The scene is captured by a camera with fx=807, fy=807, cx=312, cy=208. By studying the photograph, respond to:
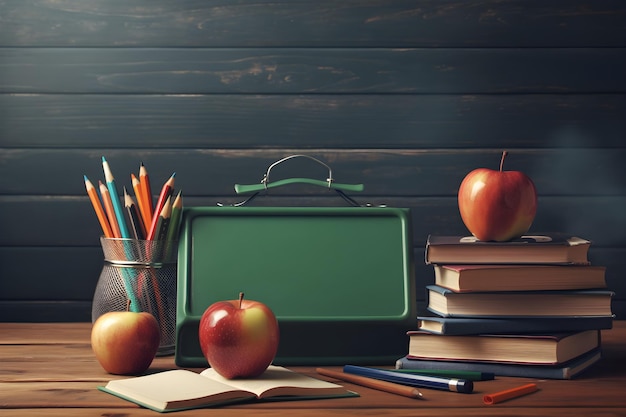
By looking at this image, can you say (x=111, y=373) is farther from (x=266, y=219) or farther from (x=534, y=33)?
(x=534, y=33)

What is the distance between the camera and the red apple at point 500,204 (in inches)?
45.9

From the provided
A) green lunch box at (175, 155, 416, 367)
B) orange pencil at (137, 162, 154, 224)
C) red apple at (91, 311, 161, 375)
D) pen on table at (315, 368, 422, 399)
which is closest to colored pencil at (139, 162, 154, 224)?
orange pencil at (137, 162, 154, 224)

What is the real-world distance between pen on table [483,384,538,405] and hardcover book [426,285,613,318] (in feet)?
0.45

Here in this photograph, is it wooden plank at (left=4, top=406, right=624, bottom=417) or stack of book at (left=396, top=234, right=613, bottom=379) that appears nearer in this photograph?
wooden plank at (left=4, top=406, right=624, bottom=417)

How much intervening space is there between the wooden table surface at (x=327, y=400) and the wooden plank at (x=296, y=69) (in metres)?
0.72

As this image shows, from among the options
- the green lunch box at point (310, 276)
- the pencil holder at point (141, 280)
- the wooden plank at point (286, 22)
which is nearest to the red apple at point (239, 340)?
the green lunch box at point (310, 276)

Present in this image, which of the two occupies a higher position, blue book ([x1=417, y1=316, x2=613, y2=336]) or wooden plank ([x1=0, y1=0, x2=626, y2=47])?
wooden plank ([x1=0, y1=0, x2=626, y2=47])

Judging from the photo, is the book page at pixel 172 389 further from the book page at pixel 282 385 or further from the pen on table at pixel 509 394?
the pen on table at pixel 509 394

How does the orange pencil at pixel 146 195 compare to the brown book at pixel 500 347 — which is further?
the orange pencil at pixel 146 195

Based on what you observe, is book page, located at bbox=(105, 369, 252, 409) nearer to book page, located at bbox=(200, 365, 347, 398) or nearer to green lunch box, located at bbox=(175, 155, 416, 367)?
book page, located at bbox=(200, 365, 347, 398)

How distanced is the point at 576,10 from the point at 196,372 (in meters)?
1.14

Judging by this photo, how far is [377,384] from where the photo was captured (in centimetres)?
97

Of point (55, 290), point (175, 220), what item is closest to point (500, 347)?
point (175, 220)

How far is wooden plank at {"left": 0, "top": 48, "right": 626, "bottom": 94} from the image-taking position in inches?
66.9
